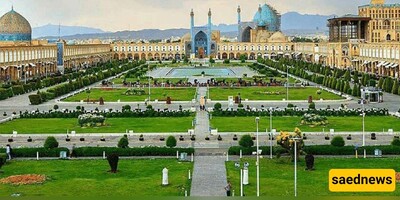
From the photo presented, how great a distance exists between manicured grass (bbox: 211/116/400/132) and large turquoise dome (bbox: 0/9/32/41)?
41.8 metres

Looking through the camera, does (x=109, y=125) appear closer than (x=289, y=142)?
No

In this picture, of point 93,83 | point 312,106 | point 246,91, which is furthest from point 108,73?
point 312,106

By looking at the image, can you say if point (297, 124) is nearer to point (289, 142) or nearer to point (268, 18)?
point (289, 142)

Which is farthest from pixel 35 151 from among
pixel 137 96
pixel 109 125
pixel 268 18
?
pixel 268 18

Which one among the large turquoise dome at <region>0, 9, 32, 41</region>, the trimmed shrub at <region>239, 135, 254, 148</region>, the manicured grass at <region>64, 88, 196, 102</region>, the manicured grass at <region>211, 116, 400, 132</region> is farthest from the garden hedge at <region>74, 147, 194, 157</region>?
the large turquoise dome at <region>0, 9, 32, 41</region>

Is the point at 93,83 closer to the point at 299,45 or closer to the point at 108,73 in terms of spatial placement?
the point at 108,73

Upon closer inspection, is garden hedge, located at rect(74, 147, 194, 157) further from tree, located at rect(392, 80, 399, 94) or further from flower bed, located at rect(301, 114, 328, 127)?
tree, located at rect(392, 80, 399, 94)

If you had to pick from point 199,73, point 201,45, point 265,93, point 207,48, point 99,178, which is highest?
point 201,45

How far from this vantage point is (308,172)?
59.3 ft

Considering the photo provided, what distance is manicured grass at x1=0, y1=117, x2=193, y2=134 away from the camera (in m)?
27.5

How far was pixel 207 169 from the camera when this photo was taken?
A: 61.3 feet

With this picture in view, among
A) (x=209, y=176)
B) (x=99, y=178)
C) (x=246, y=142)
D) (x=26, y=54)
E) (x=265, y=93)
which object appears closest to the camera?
(x=99, y=178)

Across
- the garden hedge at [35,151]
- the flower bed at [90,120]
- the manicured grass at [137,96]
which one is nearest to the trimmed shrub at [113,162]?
the garden hedge at [35,151]

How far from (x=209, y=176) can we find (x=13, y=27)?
54.6 meters
